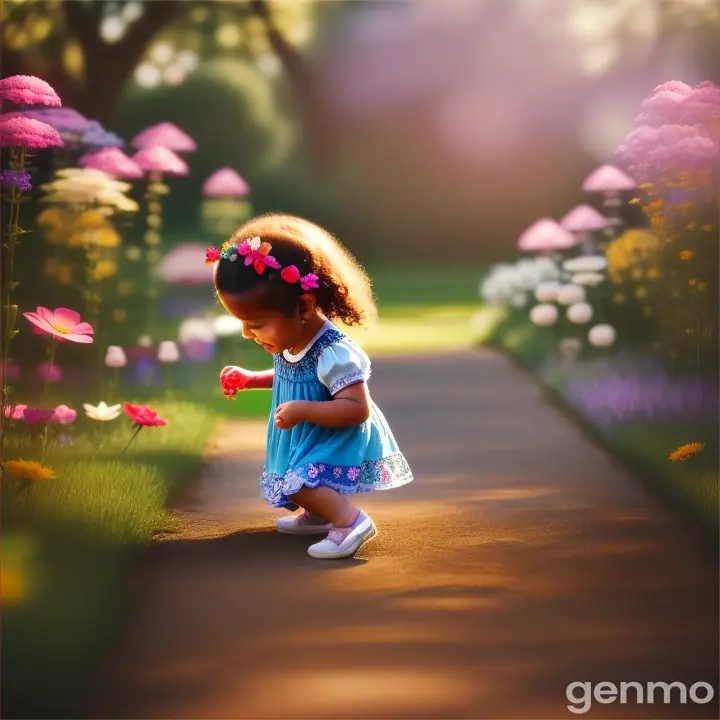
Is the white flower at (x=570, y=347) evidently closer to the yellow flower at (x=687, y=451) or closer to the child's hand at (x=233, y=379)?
the yellow flower at (x=687, y=451)

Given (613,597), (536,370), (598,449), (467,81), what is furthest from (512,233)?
(613,597)

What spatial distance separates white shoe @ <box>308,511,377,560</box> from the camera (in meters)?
3.73

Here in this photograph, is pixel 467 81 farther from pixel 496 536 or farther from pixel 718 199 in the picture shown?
pixel 496 536

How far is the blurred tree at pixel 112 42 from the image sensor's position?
10852mm

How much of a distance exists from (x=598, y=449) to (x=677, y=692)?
288 cm

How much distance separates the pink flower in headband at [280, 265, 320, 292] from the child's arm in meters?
0.34

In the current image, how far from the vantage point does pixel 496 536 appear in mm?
4012

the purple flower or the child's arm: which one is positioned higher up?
the purple flower

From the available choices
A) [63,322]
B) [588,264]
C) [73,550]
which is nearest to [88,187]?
[63,322]

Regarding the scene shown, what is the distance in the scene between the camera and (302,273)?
3.79 m

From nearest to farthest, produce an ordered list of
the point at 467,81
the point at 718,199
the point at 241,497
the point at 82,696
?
the point at 82,696 → the point at 241,497 → the point at 718,199 → the point at 467,81

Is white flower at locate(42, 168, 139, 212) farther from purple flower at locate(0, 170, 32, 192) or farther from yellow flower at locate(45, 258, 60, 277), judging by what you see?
→ purple flower at locate(0, 170, 32, 192)

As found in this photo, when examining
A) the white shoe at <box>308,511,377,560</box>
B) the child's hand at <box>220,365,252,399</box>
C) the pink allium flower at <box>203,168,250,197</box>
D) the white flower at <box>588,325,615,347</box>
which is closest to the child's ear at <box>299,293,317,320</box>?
the child's hand at <box>220,365,252,399</box>

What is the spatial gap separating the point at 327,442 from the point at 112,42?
27.3 feet
